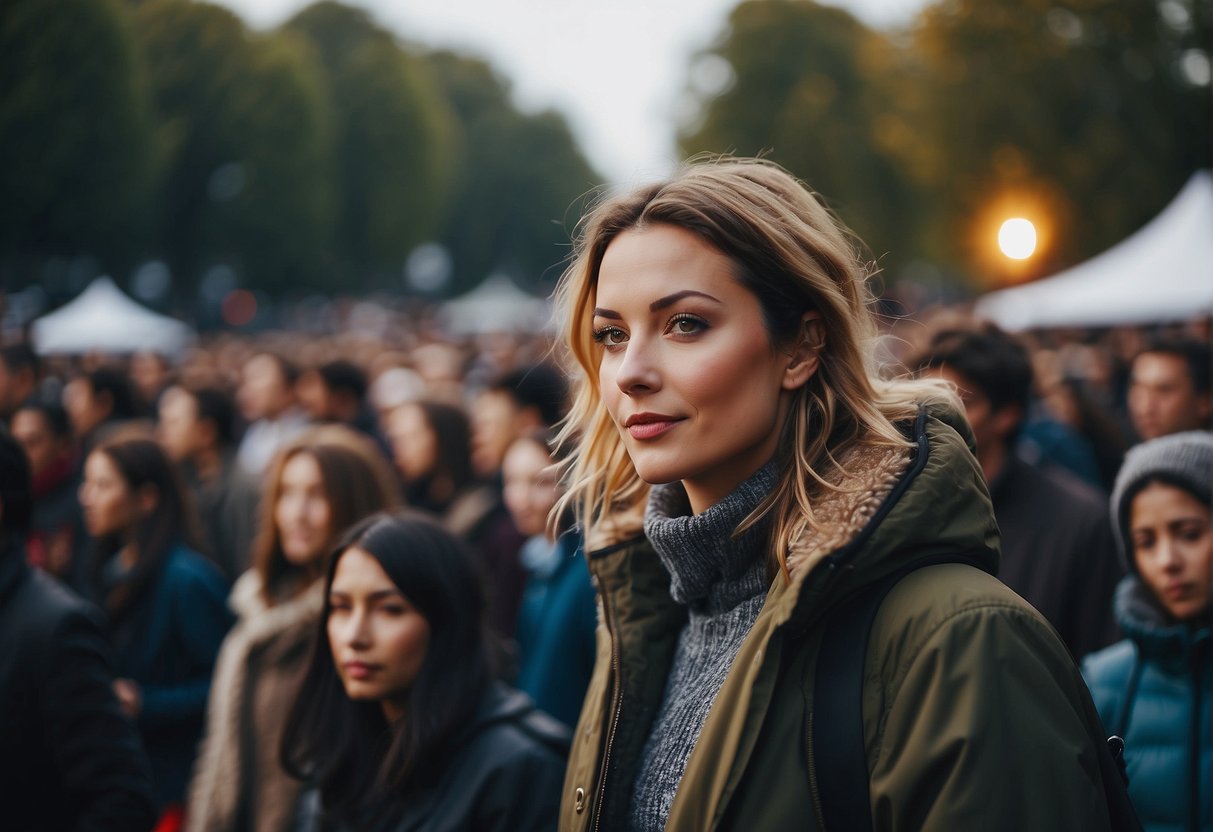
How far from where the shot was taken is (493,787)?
2852 mm

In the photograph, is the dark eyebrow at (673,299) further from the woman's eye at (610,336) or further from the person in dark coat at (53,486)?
the person in dark coat at (53,486)

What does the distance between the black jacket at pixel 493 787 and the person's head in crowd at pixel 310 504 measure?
1573 mm

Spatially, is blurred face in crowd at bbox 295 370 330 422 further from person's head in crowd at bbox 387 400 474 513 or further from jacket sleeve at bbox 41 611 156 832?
jacket sleeve at bbox 41 611 156 832

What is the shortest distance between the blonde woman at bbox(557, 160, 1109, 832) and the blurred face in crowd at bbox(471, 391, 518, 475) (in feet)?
12.3

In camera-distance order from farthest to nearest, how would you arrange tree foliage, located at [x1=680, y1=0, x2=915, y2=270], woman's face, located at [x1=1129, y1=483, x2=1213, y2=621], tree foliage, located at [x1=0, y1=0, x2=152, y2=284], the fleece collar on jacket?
tree foliage, located at [x1=680, y1=0, x2=915, y2=270] → tree foliage, located at [x1=0, y1=0, x2=152, y2=284] → woman's face, located at [x1=1129, y1=483, x2=1213, y2=621] → the fleece collar on jacket

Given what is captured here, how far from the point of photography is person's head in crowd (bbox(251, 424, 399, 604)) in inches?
175

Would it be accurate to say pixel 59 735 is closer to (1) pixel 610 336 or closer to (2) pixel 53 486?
(1) pixel 610 336

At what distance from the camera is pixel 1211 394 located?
5.83m

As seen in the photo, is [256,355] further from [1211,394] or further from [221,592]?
[1211,394]

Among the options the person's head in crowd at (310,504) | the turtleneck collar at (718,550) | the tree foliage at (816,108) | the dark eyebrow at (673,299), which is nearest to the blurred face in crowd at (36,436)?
the person's head in crowd at (310,504)

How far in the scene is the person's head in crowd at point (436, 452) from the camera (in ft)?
20.9

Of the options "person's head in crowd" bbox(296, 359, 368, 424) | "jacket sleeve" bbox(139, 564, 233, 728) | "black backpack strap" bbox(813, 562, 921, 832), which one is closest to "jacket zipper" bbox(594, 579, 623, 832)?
"black backpack strap" bbox(813, 562, 921, 832)

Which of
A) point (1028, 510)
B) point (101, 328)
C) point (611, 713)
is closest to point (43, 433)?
point (1028, 510)

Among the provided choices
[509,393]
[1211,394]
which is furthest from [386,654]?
[1211,394]
